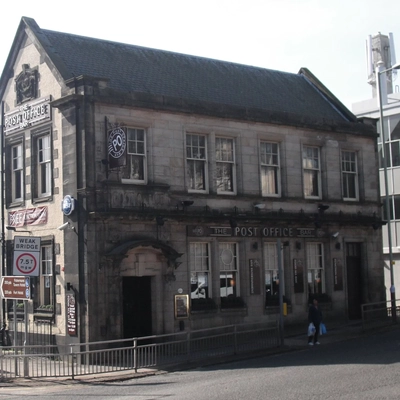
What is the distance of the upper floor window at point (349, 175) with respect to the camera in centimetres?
3073

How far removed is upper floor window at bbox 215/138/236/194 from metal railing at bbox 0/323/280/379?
6.05 meters

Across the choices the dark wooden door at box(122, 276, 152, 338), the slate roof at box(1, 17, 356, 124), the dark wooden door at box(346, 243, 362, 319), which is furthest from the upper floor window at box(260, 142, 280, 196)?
the dark wooden door at box(122, 276, 152, 338)

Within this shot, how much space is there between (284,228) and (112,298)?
820 centimetres

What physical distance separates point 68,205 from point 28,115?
470cm

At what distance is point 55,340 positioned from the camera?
23.7 metres

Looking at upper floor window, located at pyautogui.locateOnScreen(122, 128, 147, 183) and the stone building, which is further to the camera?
upper floor window, located at pyautogui.locateOnScreen(122, 128, 147, 183)

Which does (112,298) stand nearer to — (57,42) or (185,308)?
(185,308)

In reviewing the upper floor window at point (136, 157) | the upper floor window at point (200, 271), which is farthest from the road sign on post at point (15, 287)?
the upper floor window at point (200, 271)

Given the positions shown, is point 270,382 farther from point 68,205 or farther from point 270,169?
point 270,169

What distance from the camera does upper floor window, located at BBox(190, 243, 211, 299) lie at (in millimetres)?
25406

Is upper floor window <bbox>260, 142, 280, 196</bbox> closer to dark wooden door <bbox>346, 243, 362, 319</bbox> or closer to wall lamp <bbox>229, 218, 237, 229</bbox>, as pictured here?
wall lamp <bbox>229, 218, 237, 229</bbox>

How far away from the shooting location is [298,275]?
2827cm

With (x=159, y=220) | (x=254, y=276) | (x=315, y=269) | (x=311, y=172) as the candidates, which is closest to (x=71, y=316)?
(x=159, y=220)

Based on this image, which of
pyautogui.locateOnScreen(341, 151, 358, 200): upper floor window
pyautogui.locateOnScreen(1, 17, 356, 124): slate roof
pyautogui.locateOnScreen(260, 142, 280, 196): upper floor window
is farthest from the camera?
pyautogui.locateOnScreen(341, 151, 358, 200): upper floor window
